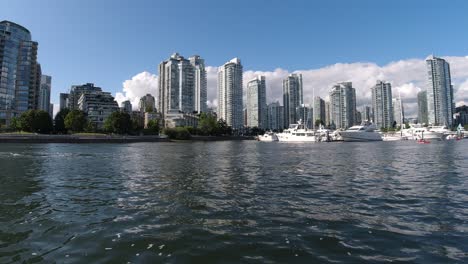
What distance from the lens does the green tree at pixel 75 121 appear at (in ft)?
625

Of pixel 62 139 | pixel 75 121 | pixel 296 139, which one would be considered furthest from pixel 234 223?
pixel 75 121

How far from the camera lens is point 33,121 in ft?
573

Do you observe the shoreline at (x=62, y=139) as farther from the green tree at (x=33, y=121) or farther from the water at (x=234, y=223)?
the water at (x=234, y=223)

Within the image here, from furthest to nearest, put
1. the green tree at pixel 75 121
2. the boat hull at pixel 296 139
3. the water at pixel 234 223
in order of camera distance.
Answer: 1. the green tree at pixel 75 121
2. the boat hull at pixel 296 139
3. the water at pixel 234 223

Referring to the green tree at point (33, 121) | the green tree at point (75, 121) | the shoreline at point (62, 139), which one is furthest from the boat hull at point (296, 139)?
the green tree at point (33, 121)

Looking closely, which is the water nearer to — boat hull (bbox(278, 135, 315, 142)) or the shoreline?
the shoreline

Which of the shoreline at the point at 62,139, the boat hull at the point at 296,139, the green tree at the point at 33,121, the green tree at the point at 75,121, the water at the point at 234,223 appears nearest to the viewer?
the water at the point at 234,223

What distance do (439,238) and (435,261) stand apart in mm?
2879

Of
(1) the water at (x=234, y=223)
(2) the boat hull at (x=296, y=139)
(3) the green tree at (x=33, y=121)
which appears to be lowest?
(1) the water at (x=234, y=223)

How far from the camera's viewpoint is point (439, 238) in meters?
12.0

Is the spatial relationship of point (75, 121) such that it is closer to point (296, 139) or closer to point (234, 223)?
point (296, 139)

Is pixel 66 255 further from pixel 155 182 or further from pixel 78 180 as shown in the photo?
pixel 78 180

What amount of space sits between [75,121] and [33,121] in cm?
2328

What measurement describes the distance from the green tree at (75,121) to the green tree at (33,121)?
42.2ft
